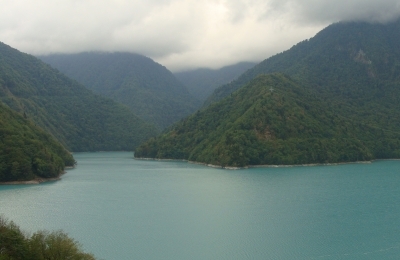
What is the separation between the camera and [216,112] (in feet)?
433

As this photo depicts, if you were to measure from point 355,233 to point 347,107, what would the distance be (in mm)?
112327

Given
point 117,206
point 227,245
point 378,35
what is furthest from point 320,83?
point 227,245

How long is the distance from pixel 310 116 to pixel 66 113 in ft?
363

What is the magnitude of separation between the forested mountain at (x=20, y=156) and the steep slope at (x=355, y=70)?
9614 centimetres

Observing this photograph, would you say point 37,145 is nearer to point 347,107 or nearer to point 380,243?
point 380,243

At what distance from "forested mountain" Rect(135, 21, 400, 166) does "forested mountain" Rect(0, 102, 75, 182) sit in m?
Result: 39.8

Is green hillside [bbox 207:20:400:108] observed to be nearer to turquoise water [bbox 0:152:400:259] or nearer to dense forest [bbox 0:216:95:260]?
turquoise water [bbox 0:152:400:259]

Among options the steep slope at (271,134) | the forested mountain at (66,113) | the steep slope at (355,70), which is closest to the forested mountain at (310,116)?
the steep slope at (271,134)

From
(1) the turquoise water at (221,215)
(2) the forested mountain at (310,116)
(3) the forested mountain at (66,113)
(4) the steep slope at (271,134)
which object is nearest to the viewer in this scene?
(1) the turquoise water at (221,215)

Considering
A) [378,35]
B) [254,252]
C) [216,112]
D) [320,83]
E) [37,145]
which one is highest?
[378,35]

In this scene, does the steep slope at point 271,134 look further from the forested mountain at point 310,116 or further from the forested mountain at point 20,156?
the forested mountain at point 20,156

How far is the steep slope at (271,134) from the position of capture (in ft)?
332

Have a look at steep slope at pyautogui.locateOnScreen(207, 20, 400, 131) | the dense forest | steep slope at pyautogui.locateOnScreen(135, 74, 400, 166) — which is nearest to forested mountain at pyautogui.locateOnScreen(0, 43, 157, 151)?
steep slope at pyautogui.locateOnScreen(207, 20, 400, 131)

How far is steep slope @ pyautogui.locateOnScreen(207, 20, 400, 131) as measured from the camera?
147 meters
